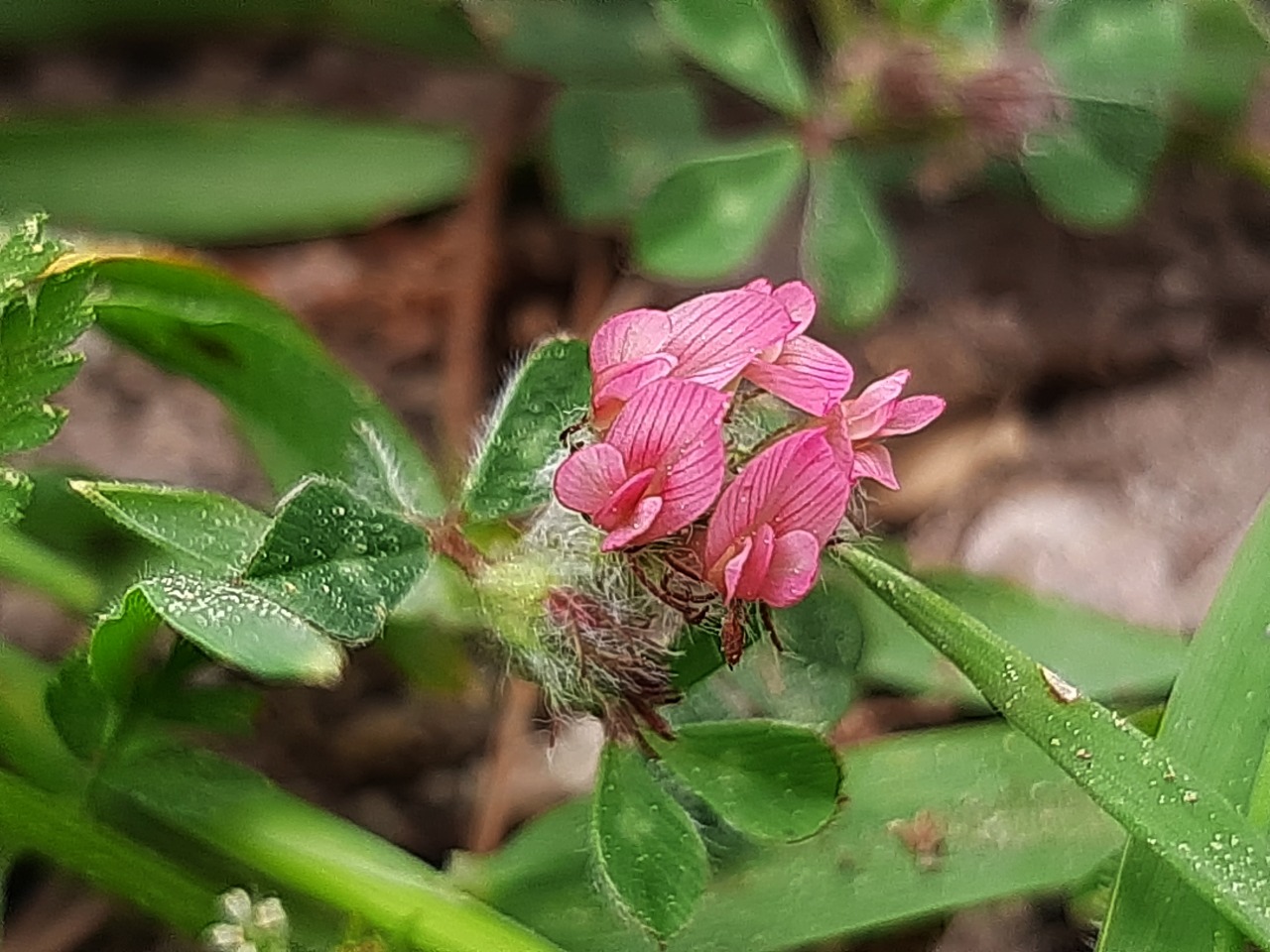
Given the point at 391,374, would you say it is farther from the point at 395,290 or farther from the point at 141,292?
the point at 141,292

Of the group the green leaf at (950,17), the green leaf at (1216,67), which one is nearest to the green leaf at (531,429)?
the green leaf at (950,17)

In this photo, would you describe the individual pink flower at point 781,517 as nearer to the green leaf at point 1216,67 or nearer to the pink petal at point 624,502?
the pink petal at point 624,502

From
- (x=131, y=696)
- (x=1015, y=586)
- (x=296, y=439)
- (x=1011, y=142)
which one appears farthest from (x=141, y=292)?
(x=1011, y=142)

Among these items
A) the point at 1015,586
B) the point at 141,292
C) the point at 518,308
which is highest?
the point at 141,292

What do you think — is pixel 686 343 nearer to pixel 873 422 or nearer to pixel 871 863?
pixel 873 422

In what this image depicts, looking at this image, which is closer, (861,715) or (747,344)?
(747,344)
